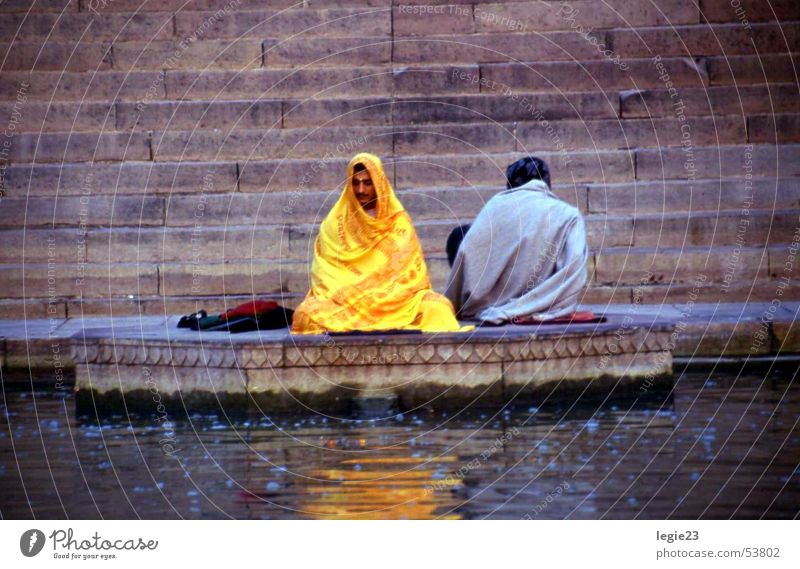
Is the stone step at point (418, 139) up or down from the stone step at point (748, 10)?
down

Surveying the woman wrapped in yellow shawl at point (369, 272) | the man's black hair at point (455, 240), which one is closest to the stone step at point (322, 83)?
the man's black hair at point (455, 240)

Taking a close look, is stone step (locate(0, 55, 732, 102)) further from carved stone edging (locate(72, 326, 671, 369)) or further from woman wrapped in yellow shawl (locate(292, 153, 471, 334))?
carved stone edging (locate(72, 326, 671, 369))

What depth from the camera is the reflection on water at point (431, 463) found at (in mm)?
7578

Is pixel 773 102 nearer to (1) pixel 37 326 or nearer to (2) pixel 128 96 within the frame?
(2) pixel 128 96

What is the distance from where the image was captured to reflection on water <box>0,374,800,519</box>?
7578 mm

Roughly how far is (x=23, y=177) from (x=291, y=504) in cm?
762

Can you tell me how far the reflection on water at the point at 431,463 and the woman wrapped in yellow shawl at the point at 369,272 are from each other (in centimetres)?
98

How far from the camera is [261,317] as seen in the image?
1107 cm

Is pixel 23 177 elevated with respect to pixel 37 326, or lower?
elevated

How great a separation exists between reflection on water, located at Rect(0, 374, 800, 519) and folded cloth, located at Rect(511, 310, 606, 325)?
0.79m

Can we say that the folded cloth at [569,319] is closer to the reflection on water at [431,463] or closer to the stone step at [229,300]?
the reflection on water at [431,463]

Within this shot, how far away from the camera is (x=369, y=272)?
11.0 metres

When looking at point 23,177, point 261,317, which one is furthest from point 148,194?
point 261,317

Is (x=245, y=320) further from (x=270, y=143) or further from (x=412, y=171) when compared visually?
(x=270, y=143)
